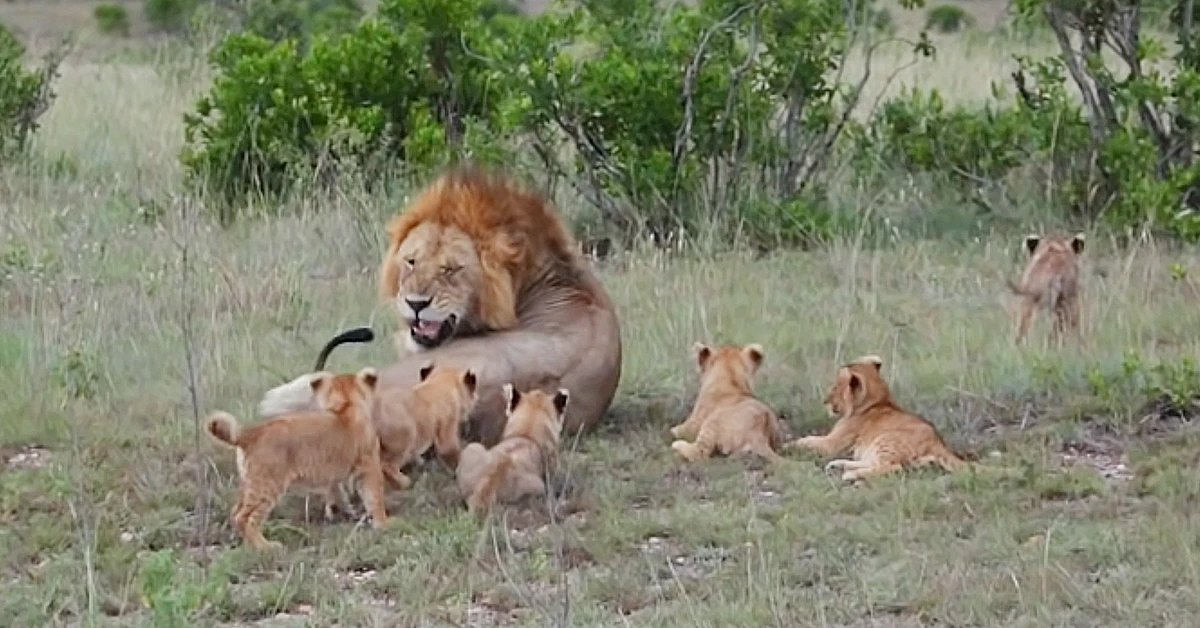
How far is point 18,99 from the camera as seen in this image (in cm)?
1199

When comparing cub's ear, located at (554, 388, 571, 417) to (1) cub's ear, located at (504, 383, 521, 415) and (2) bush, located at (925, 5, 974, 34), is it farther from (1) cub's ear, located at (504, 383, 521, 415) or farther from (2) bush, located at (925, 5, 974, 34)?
(2) bush, located at (925, 5, 974, 34)

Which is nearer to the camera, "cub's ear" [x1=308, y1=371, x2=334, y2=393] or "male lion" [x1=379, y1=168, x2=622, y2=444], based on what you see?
"cub's ear" [x1=308, y1=371, x2=334, y2=393]

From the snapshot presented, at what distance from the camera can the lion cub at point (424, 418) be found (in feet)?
19.6

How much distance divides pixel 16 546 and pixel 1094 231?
571 centimetres

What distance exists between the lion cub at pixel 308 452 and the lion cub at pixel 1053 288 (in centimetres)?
274

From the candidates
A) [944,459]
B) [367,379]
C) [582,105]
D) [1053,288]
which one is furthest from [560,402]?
[582,105]

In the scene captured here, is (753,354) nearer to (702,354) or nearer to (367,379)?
(702,354)

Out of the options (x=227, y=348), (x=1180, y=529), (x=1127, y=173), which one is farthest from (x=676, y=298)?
(x=1180, y=529)

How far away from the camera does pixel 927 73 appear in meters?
15.6

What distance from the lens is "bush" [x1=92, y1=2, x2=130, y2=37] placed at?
95.5ft

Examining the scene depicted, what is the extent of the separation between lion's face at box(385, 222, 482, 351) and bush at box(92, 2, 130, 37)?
23.0 metres

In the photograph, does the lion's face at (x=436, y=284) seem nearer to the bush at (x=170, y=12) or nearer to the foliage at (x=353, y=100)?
the foliage at (x=353, y=100)

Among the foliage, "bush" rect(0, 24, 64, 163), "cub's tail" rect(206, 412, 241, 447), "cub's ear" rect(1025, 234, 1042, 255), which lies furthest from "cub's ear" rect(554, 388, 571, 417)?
"bush" rect(0, 24, 64, 163)

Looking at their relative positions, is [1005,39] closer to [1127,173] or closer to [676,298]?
[1127,173]
